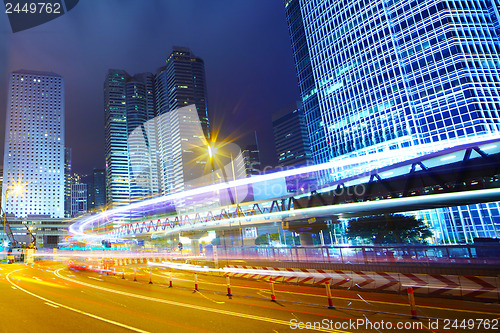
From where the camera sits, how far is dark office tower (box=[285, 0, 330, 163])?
110 metres

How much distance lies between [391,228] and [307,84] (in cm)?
7512

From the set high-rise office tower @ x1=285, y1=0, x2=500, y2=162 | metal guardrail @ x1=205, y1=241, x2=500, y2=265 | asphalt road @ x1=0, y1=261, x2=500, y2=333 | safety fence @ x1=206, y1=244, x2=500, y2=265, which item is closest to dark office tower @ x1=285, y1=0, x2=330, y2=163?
high-rise office tower @ x1=285, y1=0, x2=500, y2=162

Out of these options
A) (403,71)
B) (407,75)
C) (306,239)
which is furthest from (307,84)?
(306,239)

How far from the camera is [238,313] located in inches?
452

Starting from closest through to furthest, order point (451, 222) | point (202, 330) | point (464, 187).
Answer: point (202, 330)
point (464, 187)
point (451, 222)

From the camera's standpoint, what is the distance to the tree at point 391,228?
56.0 metres

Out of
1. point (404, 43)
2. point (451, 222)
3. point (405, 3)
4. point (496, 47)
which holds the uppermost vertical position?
point (405, 3)

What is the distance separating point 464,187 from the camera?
27531mm

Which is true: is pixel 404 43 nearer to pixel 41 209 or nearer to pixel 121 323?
pixel 121 323

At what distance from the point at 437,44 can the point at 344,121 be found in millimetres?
31643

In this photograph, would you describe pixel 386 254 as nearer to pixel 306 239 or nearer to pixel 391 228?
pixel 306 239

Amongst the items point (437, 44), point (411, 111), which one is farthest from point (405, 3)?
point (411, 111)

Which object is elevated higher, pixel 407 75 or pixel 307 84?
pixel 307 84

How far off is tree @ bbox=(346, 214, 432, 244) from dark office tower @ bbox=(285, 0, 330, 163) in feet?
148
